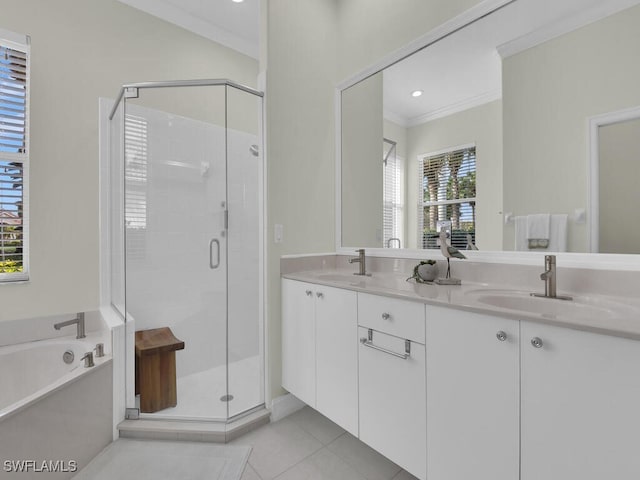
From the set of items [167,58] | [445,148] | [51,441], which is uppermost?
[167,58]

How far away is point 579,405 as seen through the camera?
0.82 metres

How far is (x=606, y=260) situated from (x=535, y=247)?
0.81 ft

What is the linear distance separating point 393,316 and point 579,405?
0.63m

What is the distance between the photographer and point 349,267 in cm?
221

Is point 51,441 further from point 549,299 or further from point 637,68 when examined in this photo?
point 637,68

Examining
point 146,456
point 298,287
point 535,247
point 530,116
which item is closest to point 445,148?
point 530,116

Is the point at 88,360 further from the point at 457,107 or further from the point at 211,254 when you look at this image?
the point at 457,107

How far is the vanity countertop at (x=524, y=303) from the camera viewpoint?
0.82m

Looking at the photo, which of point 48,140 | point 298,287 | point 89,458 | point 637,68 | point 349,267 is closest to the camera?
point 637,68

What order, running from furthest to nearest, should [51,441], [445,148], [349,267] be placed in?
1. [349,267]
2. [445,148]
3. [51,441]

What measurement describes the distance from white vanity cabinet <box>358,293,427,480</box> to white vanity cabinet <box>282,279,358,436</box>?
7 centimetres

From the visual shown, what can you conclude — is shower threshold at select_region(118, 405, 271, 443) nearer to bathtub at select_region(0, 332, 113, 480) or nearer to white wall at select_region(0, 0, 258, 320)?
bathtub at select_region(0, 332, 113, 480)

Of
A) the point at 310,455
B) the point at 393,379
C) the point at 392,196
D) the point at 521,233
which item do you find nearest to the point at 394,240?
the point at 392,196

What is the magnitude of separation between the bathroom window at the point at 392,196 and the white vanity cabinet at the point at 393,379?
0.68m
